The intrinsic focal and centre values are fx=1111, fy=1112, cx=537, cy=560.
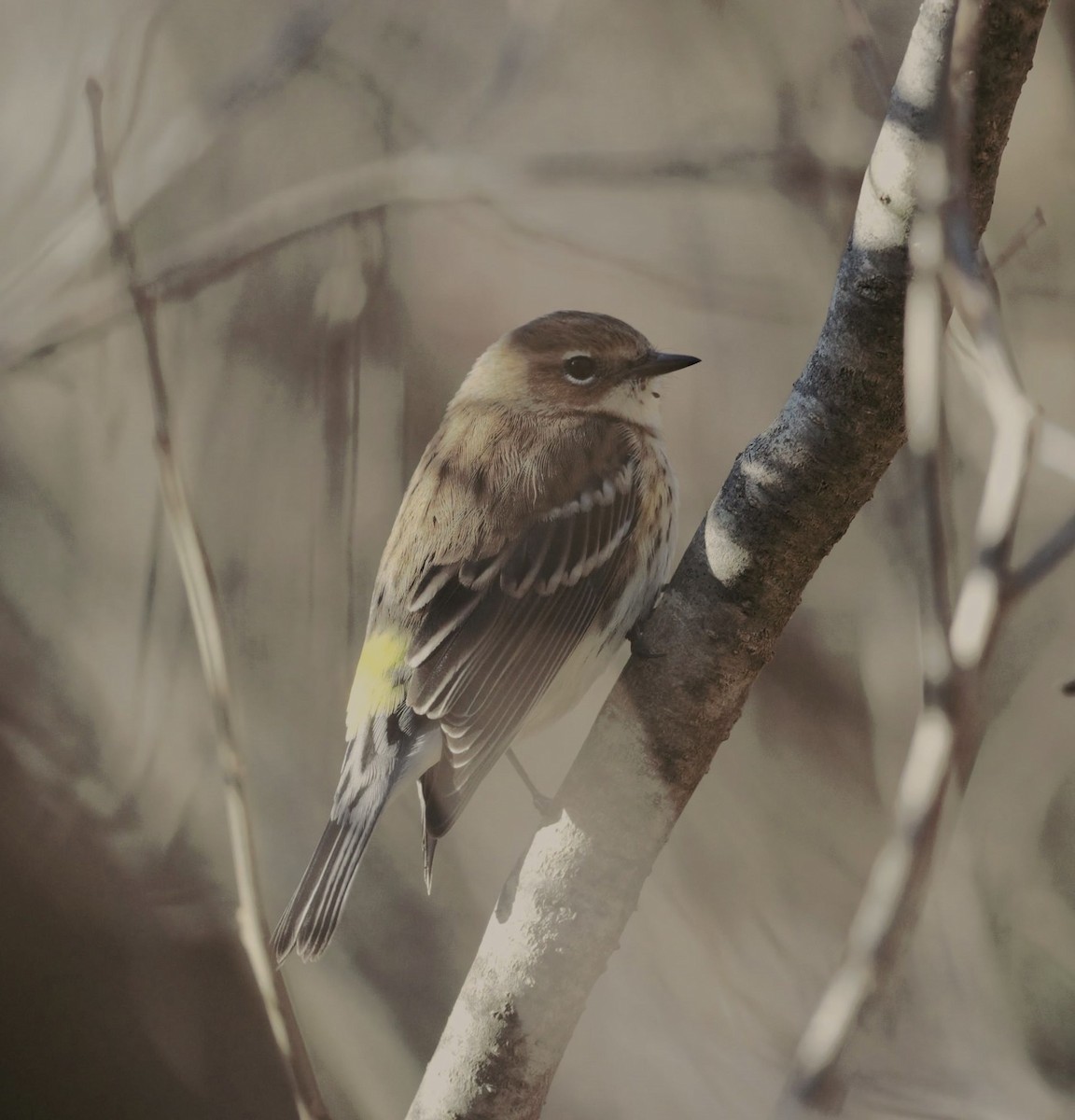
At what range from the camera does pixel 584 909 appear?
3.87ft

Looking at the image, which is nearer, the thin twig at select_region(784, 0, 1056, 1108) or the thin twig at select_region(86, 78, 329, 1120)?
the thin twig at select_region(784, 0, 1056, 1108)

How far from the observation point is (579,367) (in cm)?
181

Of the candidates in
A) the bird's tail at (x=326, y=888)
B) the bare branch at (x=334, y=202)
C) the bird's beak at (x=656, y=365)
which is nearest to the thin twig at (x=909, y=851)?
the bird's tail at (x=326, y=888)

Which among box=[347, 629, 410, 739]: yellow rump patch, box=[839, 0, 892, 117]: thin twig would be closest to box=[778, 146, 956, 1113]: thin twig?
box=[347, 629, 410, 739]: yellow rump patch

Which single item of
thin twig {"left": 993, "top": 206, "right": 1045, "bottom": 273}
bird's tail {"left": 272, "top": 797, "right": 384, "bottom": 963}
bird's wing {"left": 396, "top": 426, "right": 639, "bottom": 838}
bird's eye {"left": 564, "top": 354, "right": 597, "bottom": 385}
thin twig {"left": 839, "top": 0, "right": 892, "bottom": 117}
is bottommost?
bird's tail {"left": 272, "top": 797, "right": 384, "bottom": 963}

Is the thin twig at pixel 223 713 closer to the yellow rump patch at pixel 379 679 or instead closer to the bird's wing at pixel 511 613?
the yellow rump patch at pixel 379 679

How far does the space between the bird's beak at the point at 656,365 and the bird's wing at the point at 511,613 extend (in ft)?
0.68

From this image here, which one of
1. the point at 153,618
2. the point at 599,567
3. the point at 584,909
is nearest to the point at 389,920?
the point at 153,618

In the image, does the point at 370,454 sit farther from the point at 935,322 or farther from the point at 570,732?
the point at 935,322

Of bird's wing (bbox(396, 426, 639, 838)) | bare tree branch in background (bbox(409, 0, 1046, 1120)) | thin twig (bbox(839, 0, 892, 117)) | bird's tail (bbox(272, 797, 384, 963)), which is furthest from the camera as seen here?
thin twig (bbox(839, 0, 892, 117))

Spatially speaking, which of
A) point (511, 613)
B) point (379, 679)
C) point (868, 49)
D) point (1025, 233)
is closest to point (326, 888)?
point (379, 679)

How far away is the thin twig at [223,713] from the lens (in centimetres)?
157

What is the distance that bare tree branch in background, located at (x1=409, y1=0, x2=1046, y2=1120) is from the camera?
0.99 meters

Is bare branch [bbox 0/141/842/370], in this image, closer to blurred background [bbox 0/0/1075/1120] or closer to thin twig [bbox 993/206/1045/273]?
blurred background [bbox 0/0/1075/1120]
